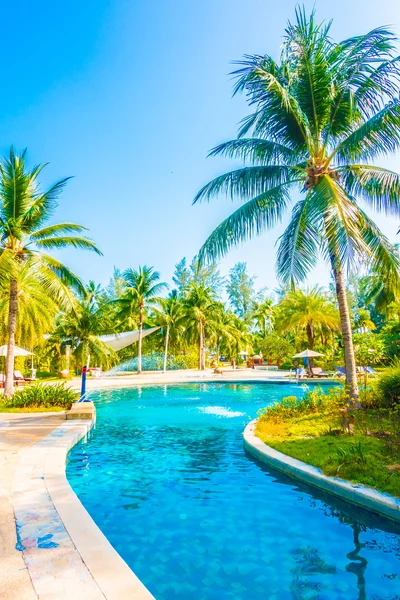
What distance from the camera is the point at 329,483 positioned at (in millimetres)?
5109

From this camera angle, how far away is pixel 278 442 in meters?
7.40

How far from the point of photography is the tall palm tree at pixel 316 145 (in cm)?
851

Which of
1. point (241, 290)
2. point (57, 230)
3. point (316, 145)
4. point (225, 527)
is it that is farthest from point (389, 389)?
point (241, 290)

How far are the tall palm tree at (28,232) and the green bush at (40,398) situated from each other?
987 mm

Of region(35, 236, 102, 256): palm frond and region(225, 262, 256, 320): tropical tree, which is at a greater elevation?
region(225, 262, 256, 320): tropical tree

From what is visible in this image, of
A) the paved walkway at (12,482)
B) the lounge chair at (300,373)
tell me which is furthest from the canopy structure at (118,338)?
the paved walkway at (12,482)

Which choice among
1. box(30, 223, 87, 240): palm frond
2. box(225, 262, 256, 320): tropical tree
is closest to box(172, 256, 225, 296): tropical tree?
box(225, 262, 256, 320): tropical tree

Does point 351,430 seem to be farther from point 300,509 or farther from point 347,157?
point 347,157

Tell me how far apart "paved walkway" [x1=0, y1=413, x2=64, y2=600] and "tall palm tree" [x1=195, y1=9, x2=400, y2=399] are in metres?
6.03

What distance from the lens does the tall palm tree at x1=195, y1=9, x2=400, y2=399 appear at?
8508mm

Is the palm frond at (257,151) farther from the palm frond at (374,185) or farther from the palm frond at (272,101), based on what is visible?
the palm frond at (374,185)

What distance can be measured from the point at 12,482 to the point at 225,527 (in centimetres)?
271

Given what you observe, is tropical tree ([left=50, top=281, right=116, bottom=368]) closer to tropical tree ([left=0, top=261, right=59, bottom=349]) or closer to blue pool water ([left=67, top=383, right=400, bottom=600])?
tropical tree ([left=0, top=261, right=59, bottom=349])

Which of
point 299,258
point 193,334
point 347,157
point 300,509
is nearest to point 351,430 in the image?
point 300,509
